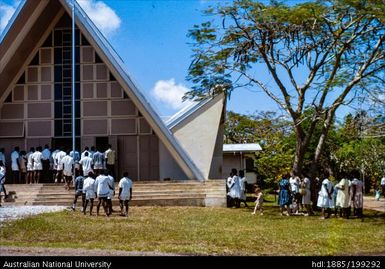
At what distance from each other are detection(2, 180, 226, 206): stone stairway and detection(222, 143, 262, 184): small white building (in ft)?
37.6

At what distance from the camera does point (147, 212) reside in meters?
17.5

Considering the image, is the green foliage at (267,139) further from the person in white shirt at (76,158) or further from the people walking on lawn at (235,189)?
the person in white shirt at (76,158)

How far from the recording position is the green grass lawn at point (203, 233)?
10.5 metres

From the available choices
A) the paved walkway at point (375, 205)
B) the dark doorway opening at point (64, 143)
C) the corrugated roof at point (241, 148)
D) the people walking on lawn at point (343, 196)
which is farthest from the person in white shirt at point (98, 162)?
the corrugated roof at point (241, 148)

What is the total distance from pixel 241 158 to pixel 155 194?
573 inches

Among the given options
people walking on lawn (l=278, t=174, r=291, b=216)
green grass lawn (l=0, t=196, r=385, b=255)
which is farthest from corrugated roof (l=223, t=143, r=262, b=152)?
green grass lawn (l=0, t=196, r=385, b=255)

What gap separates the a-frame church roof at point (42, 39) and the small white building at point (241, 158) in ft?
34.4

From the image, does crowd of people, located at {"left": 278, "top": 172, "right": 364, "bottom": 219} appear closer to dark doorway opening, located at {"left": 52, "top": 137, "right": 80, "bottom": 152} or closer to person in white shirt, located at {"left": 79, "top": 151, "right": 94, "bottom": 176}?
person in white shirt, located at {"left": 79, "top": 151, "right": 94, "bottom": 176}

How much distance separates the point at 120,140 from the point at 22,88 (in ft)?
16.1

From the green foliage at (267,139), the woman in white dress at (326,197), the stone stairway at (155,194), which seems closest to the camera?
the woman in white dress at (326,197)

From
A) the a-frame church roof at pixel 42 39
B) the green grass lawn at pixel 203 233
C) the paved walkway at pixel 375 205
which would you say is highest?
the a-frame church roof at pixel 42 39
